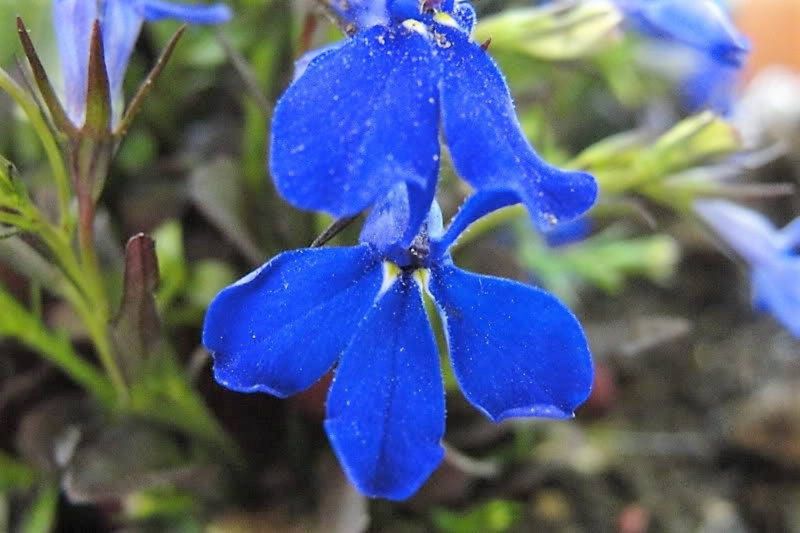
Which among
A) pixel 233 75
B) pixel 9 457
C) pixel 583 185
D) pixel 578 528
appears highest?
pixel 583 185

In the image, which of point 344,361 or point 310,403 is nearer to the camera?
point 344,361

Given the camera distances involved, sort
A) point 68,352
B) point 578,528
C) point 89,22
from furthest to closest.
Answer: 1. point 578,528
2. point 68,352
3. point 89,22

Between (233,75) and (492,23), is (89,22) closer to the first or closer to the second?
(492,23)

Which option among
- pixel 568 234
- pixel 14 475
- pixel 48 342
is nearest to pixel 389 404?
pixel 48 342

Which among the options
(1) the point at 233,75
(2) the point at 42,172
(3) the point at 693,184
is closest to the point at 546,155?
(3) the point at 693,184

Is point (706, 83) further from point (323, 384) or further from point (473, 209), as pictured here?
point (473, 209)

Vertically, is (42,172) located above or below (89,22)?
below
